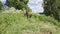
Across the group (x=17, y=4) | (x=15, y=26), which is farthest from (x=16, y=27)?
(x=17, y=4)

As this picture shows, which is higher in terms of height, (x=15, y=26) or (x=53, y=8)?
(x=15, y=26)

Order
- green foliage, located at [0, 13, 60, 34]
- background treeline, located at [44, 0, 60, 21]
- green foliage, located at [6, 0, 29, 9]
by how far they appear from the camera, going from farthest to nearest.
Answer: background treeline, located at [44, 0, 60, 21] → green foliage, located at [6, 0, 29, 9] → green foliage, located at [0, 13, 60, 34]

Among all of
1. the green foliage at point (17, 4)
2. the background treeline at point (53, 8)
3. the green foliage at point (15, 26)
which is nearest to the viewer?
the green foliage at point (15, 26)

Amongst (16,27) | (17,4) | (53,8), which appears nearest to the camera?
(16,27)

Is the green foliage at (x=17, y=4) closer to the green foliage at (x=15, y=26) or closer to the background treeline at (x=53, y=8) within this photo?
the background treeline at (x=53, y=8)

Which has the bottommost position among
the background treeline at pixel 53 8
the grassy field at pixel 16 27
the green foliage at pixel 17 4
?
the background treeline at pixel 53 8

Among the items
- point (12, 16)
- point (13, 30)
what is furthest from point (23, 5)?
point (13, 30)

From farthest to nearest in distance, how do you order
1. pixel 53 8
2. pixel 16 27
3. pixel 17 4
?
pixel 53 8
pixel 17 4
pixel 16 27

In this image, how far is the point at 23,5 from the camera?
611 inches

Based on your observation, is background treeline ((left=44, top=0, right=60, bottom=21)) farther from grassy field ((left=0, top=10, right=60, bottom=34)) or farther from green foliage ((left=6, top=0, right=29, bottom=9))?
grassy field ((left=0, top=10, right=60, bottom=34))

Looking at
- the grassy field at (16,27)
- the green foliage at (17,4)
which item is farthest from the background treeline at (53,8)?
the grassy field at (16,27)

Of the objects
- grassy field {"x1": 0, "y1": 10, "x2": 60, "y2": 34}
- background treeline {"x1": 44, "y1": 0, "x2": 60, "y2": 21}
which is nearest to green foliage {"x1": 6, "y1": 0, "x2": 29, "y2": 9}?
background treeline {"x1": 44, "y1": 0, "x2": 60, "y2": 21}

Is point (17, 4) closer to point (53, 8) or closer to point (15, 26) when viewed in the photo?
point (53, 8)

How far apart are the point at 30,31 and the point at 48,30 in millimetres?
1080
